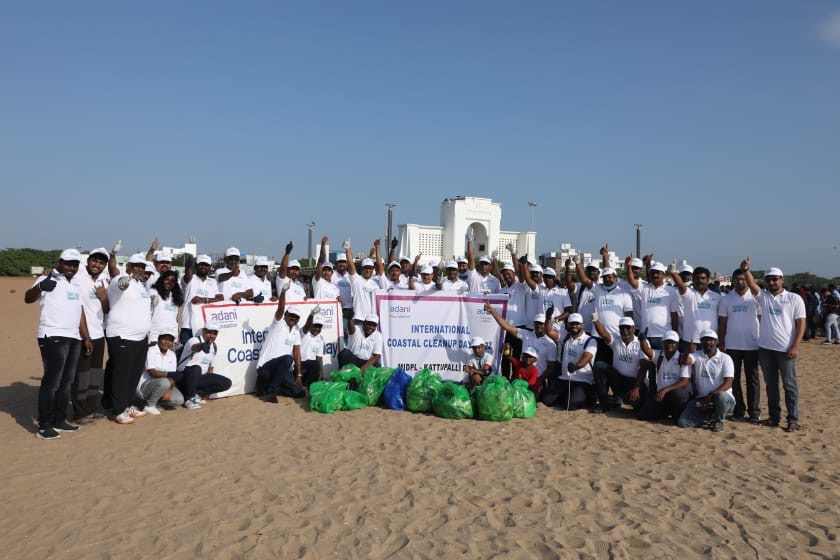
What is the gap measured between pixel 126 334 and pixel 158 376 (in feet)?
2.82

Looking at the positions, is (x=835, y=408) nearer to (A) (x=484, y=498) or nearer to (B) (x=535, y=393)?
(B) (x=535, y=393)

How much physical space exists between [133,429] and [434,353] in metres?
4.17

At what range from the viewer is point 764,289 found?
7.70m

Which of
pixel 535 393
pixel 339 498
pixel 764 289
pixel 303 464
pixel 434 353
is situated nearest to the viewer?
pixel 339 498

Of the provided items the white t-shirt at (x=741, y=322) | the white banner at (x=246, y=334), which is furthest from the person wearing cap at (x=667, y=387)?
the white banner at (x=246, y=334)

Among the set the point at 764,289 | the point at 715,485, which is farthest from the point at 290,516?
the point at 764,289

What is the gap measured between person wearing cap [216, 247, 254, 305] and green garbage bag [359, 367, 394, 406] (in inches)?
91.4

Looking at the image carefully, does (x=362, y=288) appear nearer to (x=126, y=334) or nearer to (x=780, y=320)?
(x=126, y=334)

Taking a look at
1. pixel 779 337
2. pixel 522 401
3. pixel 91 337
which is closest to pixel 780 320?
pixel 779 337

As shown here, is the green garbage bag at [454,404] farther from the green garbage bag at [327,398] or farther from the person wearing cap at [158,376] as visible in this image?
the person wearing cap at [158,376]

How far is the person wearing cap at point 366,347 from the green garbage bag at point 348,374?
365 mm

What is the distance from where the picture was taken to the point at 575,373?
816 centimetres

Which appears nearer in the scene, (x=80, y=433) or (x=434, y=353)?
(x=80, y=433)

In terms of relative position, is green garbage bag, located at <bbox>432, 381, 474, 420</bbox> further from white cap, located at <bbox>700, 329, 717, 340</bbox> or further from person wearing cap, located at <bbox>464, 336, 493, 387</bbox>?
white cap, located at <bbox>700, 329, 717, 340</bbox>
